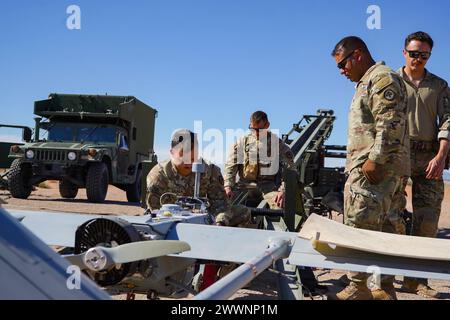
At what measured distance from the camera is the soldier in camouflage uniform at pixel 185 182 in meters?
3.70

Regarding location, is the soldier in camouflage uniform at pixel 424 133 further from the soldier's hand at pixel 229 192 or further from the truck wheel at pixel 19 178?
the truck wheel at pixel 19 178

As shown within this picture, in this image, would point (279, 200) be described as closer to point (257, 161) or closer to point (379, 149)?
point (257, 161)

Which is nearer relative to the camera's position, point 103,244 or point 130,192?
point 103,244

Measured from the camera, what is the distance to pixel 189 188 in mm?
3869

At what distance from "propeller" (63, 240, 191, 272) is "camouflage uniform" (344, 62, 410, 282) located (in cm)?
149

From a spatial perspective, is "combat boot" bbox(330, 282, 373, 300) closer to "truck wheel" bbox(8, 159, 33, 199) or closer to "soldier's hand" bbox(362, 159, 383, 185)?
"soldier's hand" bbox(362, 159, 383, 185)

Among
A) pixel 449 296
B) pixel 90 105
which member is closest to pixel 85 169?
pixel 90 105

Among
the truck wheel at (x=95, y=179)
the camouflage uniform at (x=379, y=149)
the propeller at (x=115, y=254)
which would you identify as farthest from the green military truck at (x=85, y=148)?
the propeller at (x=115, y=254)

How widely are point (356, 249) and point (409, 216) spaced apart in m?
4.91

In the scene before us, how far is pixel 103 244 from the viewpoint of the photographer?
197 centimetres

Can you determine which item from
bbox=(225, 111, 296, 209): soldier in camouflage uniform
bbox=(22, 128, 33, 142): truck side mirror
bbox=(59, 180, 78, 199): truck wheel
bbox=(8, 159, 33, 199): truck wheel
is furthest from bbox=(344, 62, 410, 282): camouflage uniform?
bbox=(59, 180, 78, 199): truck wheel

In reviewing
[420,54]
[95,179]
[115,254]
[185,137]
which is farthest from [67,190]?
[115,254]
